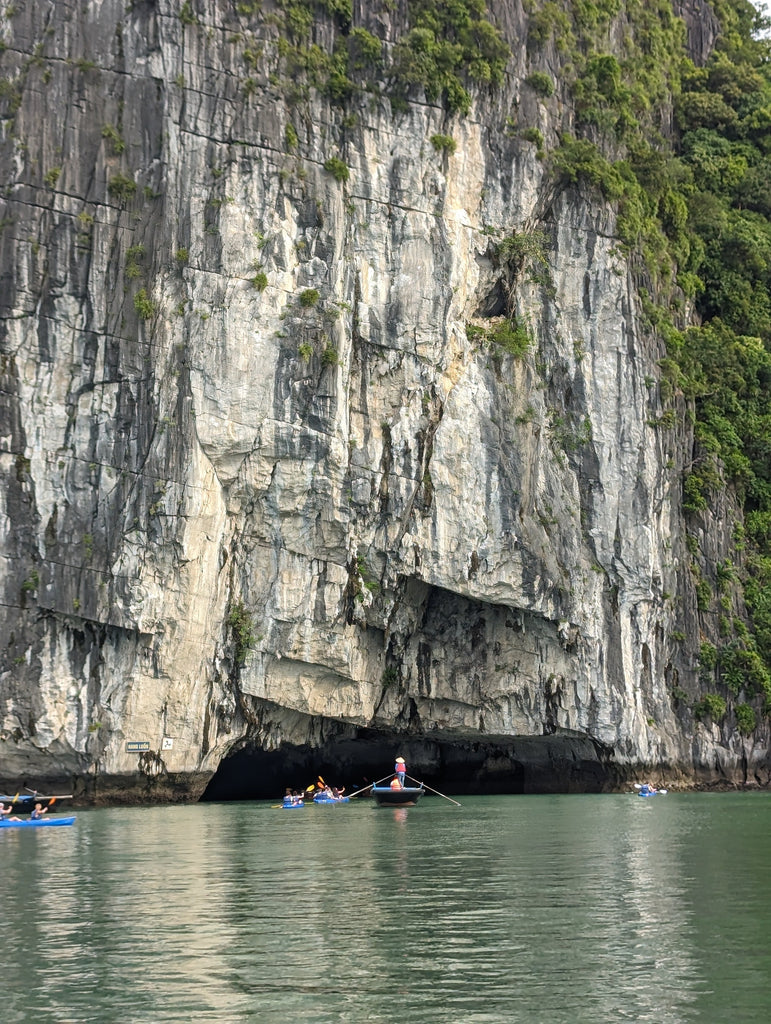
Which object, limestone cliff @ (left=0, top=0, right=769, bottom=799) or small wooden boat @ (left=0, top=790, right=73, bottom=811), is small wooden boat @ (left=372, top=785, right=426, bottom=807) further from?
small wooden boat @ (left=0, top=790, right=73, bottom=811)

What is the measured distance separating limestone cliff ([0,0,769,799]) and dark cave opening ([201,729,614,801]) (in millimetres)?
528

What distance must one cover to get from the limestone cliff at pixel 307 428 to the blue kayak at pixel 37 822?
474 centimetres

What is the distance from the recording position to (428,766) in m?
44.3

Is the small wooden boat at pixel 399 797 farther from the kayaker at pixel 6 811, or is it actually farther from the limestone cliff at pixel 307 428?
the kayaker at pixel 6 811

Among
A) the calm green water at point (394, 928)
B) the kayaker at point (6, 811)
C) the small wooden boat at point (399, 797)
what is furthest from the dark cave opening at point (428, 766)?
the calm green water at point (394, 928)

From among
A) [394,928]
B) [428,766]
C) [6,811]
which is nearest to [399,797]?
[6,811]

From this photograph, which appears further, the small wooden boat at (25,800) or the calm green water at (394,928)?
the small wooden boat at (25,800)

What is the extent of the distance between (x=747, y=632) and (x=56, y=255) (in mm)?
24709

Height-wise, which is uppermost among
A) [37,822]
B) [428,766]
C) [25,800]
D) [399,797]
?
[428,766]

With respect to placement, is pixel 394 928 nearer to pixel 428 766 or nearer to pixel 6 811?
pixel 6 811

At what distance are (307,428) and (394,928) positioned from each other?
77.9 feet

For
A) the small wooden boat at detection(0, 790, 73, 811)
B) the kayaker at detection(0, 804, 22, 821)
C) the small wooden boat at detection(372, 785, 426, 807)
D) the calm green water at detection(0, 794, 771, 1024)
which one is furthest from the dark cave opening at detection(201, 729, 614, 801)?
the calm green water at detection(0, 794, 771, 1024)

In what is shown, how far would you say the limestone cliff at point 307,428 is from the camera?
33656 millimetres

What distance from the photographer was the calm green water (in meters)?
9.88
